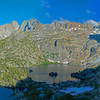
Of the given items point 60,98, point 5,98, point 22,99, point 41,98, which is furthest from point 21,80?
point 60,98

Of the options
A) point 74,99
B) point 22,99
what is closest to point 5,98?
point 22,99

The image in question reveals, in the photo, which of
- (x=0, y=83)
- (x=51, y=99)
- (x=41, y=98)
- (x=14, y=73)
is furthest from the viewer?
(x=14, y=73)

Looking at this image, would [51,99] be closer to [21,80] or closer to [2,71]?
[21,80]

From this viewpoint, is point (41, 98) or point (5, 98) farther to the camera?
point (5, 98)

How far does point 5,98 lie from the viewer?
116 metres

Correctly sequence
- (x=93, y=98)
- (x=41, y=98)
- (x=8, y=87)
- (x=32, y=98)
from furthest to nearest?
(x=8, y=87) → (x=32, y=98) → (x=41, y=98) → (x=93, y=98)

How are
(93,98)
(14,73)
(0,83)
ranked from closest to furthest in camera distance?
1. (93,98)
2. (0,83)
3. (14,73)

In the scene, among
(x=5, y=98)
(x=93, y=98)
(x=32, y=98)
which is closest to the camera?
(x=93, y=98)

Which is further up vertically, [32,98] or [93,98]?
[93,98]

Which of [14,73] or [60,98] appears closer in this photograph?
[60,98]

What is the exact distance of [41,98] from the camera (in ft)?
293

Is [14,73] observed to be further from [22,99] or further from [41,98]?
[41,98]

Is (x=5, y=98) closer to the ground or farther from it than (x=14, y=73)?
closer to the ground

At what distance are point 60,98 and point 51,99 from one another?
19.2ft
